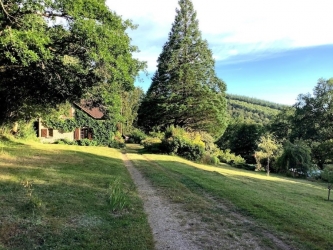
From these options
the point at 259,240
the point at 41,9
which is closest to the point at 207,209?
the point at 259,240

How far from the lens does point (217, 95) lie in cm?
3625

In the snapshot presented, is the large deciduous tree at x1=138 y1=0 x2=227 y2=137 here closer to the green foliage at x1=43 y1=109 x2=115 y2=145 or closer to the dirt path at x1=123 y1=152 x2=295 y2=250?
the green foliage at x1=43 y1=109 x2=115 y2=145

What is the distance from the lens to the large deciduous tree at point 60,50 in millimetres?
9430

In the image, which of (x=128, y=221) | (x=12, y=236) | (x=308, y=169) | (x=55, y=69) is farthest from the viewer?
(x=308, y=169)

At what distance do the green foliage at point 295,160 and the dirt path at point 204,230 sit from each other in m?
27.7

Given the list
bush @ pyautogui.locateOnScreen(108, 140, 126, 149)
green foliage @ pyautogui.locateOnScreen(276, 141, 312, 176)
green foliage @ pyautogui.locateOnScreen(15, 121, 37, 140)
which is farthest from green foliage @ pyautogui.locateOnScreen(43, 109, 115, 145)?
green foliage @ pyautogui.locateOnScreen(276, 141, 312, 176)

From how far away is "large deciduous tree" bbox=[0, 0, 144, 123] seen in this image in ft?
30.9

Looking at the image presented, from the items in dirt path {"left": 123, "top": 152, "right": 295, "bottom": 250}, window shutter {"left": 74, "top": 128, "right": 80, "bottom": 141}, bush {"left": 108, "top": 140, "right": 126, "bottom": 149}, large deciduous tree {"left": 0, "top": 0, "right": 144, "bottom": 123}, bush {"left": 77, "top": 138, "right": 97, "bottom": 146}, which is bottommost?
dirt path {"left": 123, "top": 152, "right": 295, "bottom": 250}

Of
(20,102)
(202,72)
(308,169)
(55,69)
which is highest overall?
(202,72)

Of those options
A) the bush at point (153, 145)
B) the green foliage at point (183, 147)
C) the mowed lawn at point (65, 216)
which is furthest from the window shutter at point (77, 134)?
the mowed lawn at point (65, 216)

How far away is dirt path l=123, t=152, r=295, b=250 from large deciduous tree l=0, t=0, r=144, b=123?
6246mm

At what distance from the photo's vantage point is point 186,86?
35688mm

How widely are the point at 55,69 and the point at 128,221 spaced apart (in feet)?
27.1

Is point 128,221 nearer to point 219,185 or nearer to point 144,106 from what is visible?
point 219,185
